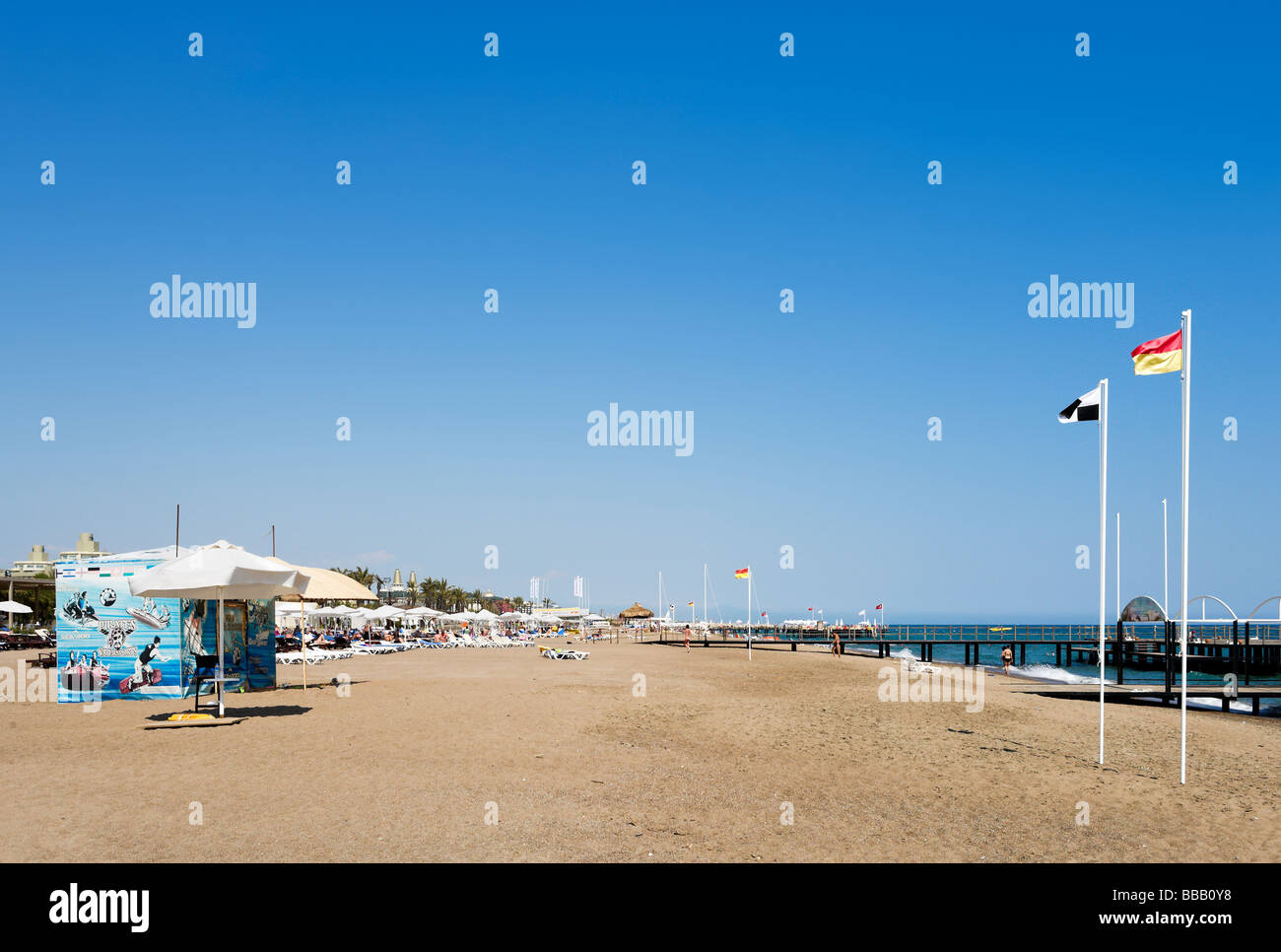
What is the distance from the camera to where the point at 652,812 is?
894cm

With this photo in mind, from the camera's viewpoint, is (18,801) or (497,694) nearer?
(18,801)

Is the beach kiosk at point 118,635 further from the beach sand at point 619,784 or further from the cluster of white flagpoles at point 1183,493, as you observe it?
the cluster of white flagpoles at point 1183,493

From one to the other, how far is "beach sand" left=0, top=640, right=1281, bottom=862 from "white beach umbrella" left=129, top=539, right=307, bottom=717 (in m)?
2.45

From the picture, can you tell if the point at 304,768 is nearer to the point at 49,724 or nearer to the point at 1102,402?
the point at 49,724

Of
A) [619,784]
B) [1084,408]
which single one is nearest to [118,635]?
[619,784]

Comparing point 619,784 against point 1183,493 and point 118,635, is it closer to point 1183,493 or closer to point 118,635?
point 1183,493

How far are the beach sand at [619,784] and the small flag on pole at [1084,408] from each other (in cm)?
561

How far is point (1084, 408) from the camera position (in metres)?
13.9

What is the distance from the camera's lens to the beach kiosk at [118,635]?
19.0m

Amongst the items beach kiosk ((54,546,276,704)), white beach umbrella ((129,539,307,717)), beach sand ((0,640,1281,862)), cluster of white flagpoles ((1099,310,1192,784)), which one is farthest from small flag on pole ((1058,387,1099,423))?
beach kiosk ((54,546,276,704))

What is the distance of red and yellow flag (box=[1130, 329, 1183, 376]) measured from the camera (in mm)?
11688

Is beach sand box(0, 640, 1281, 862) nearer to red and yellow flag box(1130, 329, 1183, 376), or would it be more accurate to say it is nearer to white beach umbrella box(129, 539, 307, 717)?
white beach umbrella box(129, 539, 307, 717)
